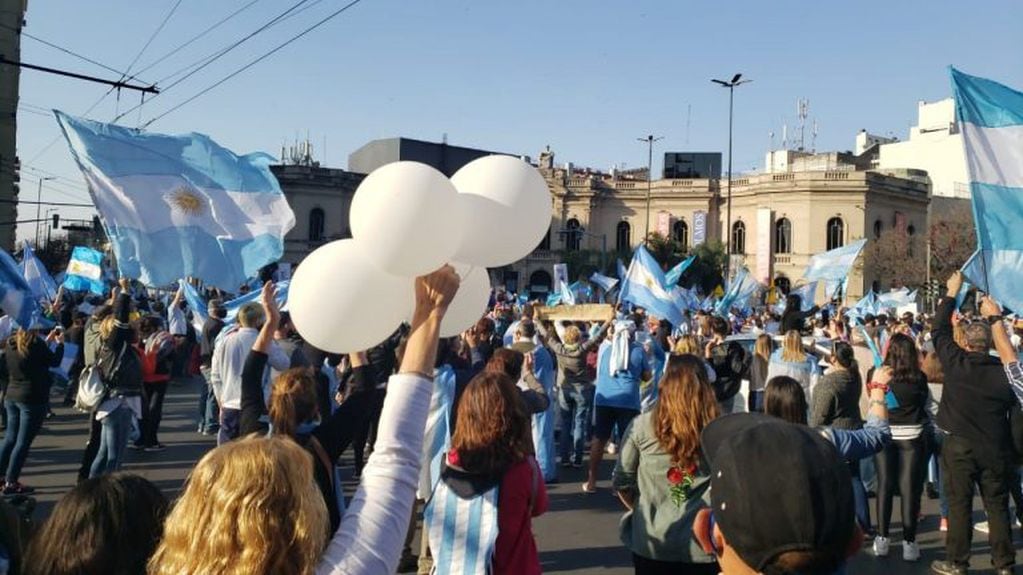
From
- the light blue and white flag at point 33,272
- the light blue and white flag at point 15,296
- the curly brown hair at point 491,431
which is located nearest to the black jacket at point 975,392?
the curly brown hair at point 491,431

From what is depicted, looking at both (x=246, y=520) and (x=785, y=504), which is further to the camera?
(x=246, y=520)

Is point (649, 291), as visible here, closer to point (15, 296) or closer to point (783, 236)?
point (15, 296)

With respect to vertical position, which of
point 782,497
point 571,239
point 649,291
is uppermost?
point 571,239

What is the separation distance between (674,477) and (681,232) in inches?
2285

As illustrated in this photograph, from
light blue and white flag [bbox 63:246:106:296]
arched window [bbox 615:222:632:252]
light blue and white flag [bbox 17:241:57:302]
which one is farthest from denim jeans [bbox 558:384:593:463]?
arched window [bbox 615:222:632:252]

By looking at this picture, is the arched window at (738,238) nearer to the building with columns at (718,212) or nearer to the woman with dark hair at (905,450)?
the building with columns at (718,212)

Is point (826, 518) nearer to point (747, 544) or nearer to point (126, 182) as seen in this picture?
point (747, 544)

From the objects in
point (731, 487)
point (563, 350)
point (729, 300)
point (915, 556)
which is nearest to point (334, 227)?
point (729, 300)

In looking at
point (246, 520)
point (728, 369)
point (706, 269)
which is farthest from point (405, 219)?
point (706, 269)

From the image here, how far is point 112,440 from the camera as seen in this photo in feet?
23.3

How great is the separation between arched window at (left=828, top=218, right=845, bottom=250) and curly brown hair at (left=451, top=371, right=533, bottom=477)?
55.4m

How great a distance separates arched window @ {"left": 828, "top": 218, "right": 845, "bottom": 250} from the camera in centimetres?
5444

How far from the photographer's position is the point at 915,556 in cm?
636

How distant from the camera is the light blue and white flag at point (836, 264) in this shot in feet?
55.6
